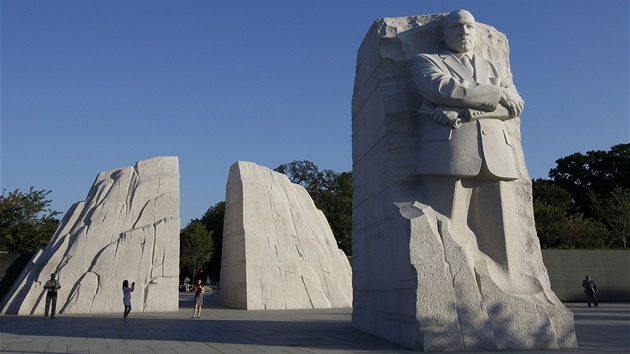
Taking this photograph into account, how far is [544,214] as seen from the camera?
33656 mm

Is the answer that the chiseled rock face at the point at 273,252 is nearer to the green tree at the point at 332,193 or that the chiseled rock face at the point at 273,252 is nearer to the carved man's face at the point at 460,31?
the carved man's face at the point at 460,31

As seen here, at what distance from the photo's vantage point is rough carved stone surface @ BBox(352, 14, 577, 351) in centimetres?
681

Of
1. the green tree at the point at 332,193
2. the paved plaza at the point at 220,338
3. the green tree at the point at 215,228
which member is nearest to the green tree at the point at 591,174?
the green tree at the point at 332,193

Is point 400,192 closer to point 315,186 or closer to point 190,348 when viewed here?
point 190,348

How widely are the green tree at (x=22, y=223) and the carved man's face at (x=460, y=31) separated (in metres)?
21.1

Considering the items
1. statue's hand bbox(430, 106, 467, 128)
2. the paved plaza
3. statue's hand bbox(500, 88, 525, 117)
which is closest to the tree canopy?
the paved plaza

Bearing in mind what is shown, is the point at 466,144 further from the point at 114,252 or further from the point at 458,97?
the point at 114,252

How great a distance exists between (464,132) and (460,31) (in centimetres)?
157

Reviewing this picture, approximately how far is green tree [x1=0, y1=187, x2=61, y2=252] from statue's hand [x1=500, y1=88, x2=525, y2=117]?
854 inches

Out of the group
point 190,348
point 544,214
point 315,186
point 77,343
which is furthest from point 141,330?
point 315,186

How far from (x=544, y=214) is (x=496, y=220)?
28569 mm

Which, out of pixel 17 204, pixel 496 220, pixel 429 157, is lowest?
pixel 496 220

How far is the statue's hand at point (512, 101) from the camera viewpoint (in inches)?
296

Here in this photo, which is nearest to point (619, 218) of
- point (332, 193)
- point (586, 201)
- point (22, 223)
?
point (586, 201)
